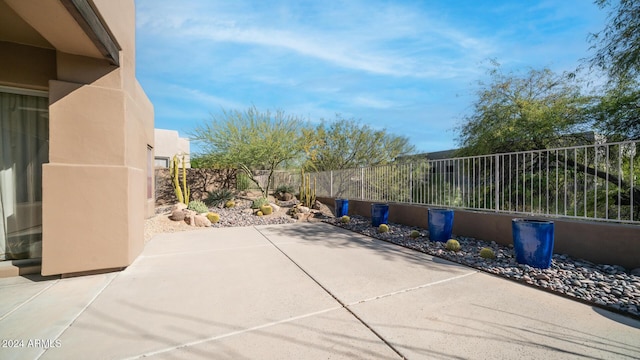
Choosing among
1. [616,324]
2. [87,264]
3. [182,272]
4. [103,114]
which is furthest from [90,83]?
[616,324]

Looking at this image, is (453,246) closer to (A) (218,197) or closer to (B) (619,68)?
(B) (619,68)

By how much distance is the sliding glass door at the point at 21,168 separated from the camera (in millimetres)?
3586

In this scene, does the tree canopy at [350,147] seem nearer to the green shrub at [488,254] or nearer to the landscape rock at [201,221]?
the landscape rock at [201,221]

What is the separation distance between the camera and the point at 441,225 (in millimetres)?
5324

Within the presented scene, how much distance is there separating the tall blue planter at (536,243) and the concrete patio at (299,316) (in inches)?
31.3

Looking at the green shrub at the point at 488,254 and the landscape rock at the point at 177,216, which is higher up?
the landscape rock at the point at 177,216

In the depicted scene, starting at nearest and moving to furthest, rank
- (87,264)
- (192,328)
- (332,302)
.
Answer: (192,328)
(332,302)
(87,264)

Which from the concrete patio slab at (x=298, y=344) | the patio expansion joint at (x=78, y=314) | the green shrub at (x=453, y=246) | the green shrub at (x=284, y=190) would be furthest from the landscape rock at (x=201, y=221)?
the green shrub at (x=453, y=246)

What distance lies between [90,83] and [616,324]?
670 cm

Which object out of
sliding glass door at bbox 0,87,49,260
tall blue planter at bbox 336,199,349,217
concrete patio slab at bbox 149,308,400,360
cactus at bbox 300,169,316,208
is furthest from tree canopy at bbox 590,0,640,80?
sliding glass door at bbox 0,87,49,260

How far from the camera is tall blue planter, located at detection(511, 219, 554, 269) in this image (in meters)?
3.70

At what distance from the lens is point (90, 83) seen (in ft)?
11.9

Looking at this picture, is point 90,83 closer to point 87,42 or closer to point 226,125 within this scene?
point 87,42

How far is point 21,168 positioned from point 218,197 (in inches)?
323
